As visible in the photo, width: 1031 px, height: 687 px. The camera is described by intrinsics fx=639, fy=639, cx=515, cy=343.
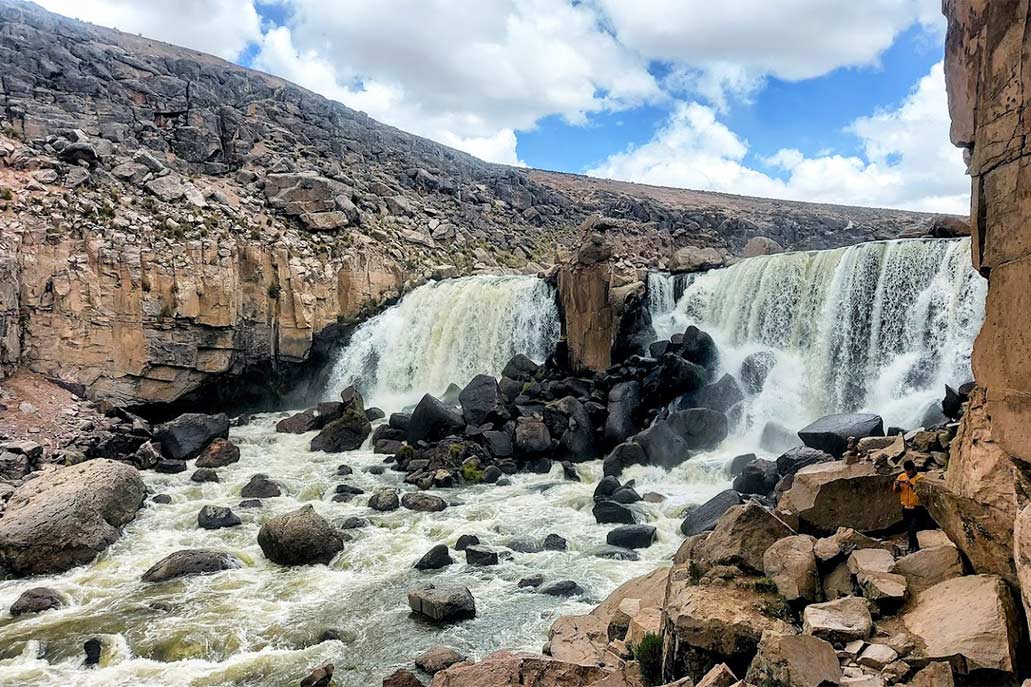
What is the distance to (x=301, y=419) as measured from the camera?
24.8 m

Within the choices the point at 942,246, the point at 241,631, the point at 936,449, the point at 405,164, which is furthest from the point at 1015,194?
the point at 405,164

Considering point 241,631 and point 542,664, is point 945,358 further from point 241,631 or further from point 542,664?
point 241,631

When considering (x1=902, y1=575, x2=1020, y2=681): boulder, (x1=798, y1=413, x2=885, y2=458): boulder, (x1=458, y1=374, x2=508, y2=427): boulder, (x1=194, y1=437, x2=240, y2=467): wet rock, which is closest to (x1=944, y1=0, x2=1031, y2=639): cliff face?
(x1=902, y1=575, x2=1020, y2=681): boulder

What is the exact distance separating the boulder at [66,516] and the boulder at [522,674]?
34.3 ft

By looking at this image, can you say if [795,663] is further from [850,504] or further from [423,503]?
[423,503]

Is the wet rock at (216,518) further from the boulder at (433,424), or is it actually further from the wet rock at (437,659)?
the wet rock at (437,659)

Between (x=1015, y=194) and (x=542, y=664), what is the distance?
250 inches

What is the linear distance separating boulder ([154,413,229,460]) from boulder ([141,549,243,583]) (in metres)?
8.52

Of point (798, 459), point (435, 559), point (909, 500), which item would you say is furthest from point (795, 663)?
point (798, 459)

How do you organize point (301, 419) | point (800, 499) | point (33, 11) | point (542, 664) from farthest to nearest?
point (33, 11)
point (301, 419)
point (800, 499)
point (542, 664)

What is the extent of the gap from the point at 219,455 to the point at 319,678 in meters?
13.5

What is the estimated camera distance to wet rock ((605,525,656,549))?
13297 mm

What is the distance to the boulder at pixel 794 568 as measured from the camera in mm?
6652

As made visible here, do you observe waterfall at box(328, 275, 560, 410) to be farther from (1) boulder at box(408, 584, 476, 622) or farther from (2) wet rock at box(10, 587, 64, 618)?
(1) boulder at box(408, 584, 476, 622)
